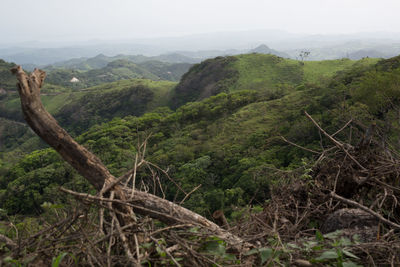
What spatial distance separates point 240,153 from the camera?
76.5 ft

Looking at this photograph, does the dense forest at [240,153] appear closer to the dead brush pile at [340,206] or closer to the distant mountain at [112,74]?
the dead brush pile at [340,206]

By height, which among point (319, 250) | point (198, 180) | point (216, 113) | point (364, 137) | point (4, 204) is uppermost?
point (364, 137)

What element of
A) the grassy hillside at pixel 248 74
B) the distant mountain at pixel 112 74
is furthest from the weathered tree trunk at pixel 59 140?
the distant mountain at pixel 112 74

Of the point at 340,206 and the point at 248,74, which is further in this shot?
the point at 248,74

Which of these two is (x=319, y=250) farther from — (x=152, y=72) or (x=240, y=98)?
(x=152, y=72)

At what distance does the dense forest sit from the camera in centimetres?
208

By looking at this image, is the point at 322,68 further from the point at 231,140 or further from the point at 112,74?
the point at 112,74

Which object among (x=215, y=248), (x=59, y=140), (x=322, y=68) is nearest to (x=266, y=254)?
(x=215, y=248)

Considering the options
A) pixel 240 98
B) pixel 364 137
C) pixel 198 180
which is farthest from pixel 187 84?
pixel 364 137

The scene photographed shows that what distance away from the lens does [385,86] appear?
16938 millimetres

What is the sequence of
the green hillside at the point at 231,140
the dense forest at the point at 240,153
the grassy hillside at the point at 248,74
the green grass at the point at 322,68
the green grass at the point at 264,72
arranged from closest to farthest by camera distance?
the dense forest at the point at 240,153
the green hillside at the point at 231,140
the green grass at the point at 322,68
the grassy hillside at the point at 248,74
the green grass at the point at 264,72

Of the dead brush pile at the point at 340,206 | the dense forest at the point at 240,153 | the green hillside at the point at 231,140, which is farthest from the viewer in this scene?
the green hillside at the point at 231,140

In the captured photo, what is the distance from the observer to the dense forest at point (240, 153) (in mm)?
2084

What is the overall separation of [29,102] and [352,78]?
3197cm
